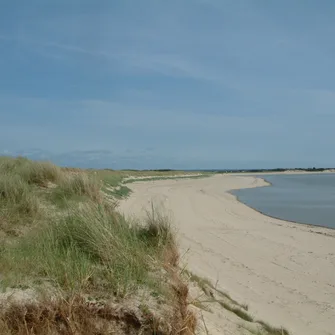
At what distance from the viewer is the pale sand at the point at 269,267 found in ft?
22.7

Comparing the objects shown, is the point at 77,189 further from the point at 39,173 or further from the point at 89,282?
the point at 89,282

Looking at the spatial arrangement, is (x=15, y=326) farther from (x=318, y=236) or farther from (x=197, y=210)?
(x=197, y=210)

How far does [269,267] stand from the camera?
1012 centimetres

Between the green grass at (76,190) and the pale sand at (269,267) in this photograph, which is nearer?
the pale sand at (269,267)

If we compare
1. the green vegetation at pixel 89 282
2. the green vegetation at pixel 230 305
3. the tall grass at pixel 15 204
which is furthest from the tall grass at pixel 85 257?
the tall grass at pixel 15 204

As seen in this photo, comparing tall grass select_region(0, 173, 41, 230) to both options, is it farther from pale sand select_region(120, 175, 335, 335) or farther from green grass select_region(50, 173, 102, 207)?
pale sand select_region(120, 175, 335, 335)

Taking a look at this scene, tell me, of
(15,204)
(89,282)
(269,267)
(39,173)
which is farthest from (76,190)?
(89,282)

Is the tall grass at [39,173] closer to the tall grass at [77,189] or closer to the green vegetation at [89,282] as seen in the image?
the tall grass at [77,189]

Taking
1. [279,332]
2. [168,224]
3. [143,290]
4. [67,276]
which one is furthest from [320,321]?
[67,276]

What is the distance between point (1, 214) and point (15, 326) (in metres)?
3.65

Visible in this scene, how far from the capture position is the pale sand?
6.91 metres

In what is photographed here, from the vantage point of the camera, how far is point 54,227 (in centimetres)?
641

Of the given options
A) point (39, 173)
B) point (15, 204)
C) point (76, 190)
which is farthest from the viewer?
point (39, 173)

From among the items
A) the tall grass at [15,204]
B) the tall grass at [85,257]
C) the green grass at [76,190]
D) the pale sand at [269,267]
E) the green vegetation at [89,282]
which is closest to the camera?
the green vegetation at [89,282]
